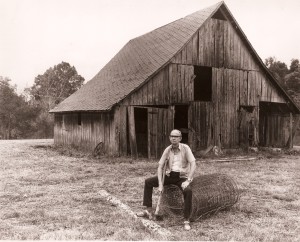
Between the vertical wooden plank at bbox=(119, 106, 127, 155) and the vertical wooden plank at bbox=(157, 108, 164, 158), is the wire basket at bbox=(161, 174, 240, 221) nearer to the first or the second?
the vertical wooden plank at bbox=(119, 106, 127, 155)

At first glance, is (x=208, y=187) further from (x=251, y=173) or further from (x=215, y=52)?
(x=215, y=52)

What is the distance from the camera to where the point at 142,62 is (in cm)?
2009

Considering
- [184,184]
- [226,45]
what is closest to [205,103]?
[226,45]

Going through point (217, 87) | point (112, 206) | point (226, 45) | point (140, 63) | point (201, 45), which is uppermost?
point (226, 45)

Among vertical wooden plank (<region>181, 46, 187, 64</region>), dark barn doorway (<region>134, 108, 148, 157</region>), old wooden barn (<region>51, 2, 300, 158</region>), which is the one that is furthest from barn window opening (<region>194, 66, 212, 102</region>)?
vertical wooden plank (<region>181, 46, 187, 64</region>)

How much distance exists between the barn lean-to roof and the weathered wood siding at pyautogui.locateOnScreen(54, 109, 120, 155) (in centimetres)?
63

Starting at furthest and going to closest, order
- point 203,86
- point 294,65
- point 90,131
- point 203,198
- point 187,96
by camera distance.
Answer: point 294,65 → point 203,86 → point 90,131 → point 187,96 → point 203,198

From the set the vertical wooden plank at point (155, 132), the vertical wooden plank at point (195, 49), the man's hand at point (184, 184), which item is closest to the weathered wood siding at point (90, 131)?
the vertical wooden plank at point (155, 132)

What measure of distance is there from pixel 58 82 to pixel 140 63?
42.0m

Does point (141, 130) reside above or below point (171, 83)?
below

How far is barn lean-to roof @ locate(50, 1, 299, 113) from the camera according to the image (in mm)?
17817

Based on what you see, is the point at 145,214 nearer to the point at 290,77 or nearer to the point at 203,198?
the point at 203,198

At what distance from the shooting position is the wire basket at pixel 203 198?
24.8 ft

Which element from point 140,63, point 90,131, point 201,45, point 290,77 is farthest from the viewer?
point 290,77
